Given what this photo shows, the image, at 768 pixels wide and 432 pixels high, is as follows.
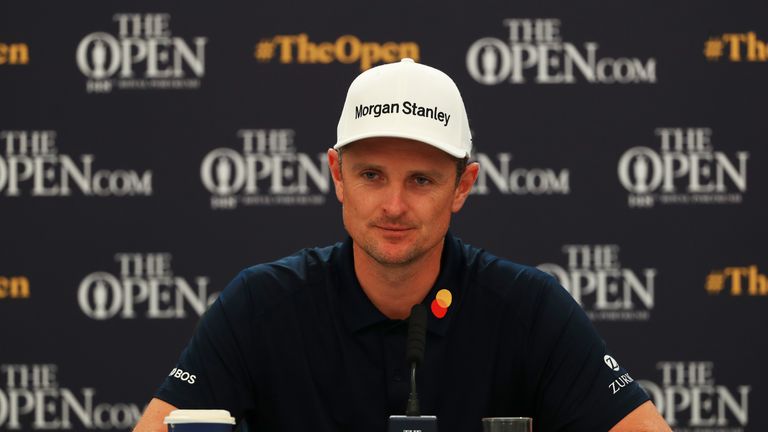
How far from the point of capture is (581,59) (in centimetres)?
383

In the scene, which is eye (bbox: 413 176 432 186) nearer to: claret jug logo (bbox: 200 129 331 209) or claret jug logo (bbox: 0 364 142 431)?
claret jug logo (bbox: 200 129 331 209)

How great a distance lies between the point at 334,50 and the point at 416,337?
87.6 inches

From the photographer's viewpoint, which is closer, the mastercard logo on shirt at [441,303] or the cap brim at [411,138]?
the cap brim at [411,138]

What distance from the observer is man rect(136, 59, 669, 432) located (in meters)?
2.02

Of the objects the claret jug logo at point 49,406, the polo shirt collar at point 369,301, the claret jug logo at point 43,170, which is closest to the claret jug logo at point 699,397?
the polo shirt collar at point 369,301

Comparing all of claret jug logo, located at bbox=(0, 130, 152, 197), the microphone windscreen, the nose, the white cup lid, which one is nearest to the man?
the nose

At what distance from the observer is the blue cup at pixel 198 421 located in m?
1.45

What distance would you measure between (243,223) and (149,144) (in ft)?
1.40

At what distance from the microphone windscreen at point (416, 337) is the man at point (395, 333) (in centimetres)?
27

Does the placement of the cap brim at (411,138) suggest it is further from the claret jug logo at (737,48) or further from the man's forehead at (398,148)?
the claret jug logo at (737,48)

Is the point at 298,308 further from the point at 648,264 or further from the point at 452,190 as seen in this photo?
the point at 648,264

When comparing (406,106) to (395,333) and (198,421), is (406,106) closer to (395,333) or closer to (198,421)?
(395,333)

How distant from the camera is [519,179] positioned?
3.79 metres

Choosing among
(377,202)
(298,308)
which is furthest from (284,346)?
(377,202)
